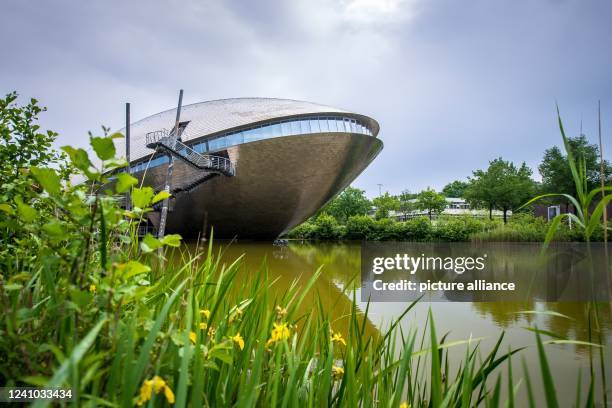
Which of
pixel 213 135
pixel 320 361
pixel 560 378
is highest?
pixel 213 135

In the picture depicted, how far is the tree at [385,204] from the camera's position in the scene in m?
36.5

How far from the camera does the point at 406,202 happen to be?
41875mm

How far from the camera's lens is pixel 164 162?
68.1 ft

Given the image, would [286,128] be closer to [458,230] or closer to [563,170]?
[458,230]

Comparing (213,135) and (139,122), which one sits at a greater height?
(139,122)

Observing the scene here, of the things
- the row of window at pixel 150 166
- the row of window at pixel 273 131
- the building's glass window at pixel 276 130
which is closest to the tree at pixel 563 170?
the row of window at pixel 273 131

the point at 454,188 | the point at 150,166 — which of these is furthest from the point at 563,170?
the point at 454,188

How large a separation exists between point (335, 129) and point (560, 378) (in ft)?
60.1

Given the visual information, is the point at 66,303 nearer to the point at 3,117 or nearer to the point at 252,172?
the point at 3,117

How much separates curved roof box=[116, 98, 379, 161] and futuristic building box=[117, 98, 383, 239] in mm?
67

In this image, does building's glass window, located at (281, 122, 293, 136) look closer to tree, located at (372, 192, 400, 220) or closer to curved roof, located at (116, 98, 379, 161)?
curved roof, located at (116, 98, 379, 161)

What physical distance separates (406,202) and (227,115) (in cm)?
2667

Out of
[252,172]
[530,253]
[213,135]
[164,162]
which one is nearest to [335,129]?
[252,172]

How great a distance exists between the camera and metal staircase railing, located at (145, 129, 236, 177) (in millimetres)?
15477
